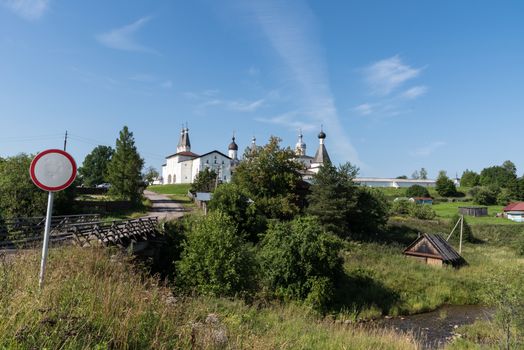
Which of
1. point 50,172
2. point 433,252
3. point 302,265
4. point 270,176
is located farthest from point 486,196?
point 50,172

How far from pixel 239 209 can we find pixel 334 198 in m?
10.3

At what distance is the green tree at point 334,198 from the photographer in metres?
34.2

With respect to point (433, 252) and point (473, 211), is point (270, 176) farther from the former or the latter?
point (473, 211)

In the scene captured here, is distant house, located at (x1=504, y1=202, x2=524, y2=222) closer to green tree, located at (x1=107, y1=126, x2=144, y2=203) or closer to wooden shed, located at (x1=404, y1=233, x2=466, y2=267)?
wooden shed, located at (x1=404, y1=233, x2=466, y2=267)

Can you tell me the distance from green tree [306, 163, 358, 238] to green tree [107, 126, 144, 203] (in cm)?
1927

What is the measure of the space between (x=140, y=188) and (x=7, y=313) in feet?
135

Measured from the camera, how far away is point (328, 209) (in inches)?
1353

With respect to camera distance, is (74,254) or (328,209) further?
(328,209)

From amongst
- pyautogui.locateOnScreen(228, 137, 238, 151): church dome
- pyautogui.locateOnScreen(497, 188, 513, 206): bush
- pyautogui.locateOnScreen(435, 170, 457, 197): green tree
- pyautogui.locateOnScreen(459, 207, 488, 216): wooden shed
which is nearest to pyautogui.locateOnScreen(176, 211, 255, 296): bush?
pyautogui.locateOnScreen(459, 207, 488, 216): wooden shed

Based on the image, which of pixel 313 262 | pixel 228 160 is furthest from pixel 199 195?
pixel 228 160

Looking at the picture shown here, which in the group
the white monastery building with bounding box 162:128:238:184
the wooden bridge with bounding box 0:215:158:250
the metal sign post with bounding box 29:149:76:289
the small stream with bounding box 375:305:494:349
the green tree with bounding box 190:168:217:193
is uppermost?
the white monastery building with bounding box 162:128:238:184

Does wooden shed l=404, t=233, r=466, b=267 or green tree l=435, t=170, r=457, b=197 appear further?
green tree l=435, t=170, r=457, b=197

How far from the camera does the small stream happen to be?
17.6 meters

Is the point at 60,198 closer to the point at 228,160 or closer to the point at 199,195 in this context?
the point at 199,195
